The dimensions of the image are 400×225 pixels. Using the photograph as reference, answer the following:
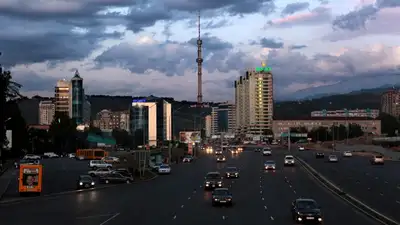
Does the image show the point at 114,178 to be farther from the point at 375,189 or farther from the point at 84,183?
the point at 375,189

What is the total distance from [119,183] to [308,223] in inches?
1493

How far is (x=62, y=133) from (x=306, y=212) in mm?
156857

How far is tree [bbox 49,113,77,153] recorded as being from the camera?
180000 mm

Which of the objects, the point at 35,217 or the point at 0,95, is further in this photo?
the point at 0,95

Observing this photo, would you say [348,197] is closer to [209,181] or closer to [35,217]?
[209,181]

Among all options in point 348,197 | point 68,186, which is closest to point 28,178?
point 68,186

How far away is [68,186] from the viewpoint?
2392 inches

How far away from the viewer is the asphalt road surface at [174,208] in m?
31.2

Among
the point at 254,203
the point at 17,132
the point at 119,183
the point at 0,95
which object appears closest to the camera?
the point at 254,203

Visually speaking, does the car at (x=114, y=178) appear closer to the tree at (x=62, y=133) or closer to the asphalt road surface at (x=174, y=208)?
the asphalt road surface at (x=174, y=208)

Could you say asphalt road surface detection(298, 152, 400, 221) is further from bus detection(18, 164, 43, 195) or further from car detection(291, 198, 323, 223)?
bus detection(18, 164, 43, 195)

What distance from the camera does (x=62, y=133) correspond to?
18025 cm

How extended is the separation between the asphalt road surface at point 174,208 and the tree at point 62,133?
126 metres

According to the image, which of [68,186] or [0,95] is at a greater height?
[0,95]
